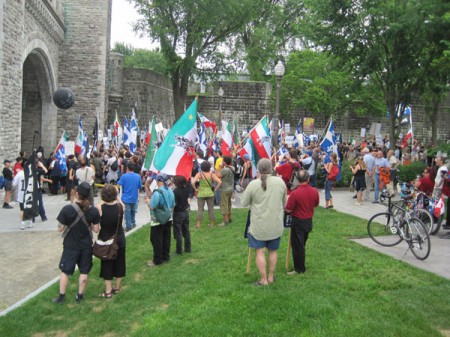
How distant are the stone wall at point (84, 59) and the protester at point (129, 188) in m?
17.8

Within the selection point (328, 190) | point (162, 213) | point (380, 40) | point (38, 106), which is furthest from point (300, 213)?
point (38, 106)

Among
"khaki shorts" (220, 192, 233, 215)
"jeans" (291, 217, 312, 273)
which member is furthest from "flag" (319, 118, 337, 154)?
"jeans" (291, 217, 312, 273)

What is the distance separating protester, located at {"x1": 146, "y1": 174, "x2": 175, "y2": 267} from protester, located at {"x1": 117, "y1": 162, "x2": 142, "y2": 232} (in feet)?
8.85

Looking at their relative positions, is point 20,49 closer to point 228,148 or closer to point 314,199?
point 228,148

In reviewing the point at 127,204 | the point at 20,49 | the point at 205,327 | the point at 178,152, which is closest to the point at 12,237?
the point at 127,204

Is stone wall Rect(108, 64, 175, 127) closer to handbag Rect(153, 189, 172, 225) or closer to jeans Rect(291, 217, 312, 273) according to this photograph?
handbag Rect(153, 189, 172, 225)

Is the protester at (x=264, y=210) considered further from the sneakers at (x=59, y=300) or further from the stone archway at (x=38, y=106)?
the stone archway at (x=38, y=106)

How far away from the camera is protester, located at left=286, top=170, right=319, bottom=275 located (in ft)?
23.1

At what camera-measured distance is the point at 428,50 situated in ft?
61.4

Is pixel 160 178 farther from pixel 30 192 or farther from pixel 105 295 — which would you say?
pixel 30 192

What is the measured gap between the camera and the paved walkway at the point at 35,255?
7406 millimetres

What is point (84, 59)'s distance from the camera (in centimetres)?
2778

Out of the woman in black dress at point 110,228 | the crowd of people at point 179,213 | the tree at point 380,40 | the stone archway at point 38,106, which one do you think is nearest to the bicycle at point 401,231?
the crowd of people at point 179,213

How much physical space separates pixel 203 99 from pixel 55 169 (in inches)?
807
